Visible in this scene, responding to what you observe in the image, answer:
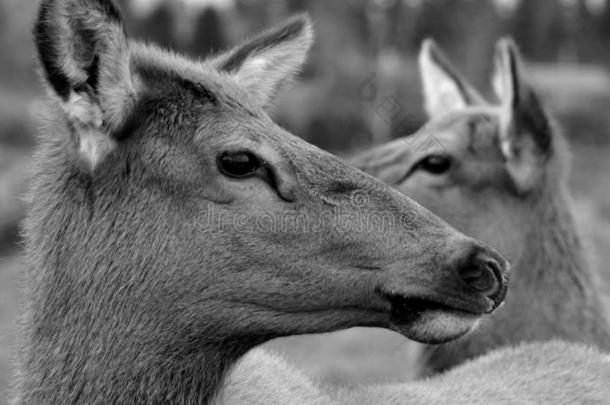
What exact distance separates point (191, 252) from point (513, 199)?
3.29 meters

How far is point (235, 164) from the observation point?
3652 mm

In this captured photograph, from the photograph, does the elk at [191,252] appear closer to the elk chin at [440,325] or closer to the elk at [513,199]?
the elk chin at [440,325]

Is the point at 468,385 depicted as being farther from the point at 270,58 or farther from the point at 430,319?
the point at 270,58

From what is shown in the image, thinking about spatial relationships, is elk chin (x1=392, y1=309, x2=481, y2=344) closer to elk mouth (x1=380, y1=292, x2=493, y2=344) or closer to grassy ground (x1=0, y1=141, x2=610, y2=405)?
elk mouth (x1=380, y1=292, x2=493, y2=344)

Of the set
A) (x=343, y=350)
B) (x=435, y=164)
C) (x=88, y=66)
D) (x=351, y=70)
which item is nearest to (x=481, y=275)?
(x=88, y=66)

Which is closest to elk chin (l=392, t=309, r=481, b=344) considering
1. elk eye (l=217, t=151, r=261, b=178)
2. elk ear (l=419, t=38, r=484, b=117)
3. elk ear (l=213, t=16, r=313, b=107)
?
elk eye (l=217, t=151, r=261, b=178)

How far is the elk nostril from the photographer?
3506 millimetres

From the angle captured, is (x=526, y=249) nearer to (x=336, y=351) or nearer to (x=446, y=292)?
(x=446, y=292)

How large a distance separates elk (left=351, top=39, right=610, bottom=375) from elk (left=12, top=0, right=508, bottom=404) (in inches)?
100

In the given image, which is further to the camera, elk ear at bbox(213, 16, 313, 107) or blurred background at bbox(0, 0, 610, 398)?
blurred background at bbox(0, 0, 610, 398)

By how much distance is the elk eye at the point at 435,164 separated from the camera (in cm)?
633

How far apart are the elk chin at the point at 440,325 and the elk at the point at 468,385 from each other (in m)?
0.72

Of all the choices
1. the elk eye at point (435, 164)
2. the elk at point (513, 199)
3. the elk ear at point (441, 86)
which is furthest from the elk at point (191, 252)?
the elk ear at point (441, 86)

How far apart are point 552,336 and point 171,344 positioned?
3177mm
